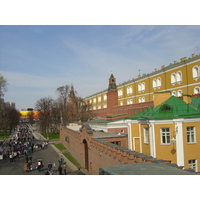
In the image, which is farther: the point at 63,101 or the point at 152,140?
the point at 63,101

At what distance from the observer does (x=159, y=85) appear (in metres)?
33.4

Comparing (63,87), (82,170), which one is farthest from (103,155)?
(63,87)

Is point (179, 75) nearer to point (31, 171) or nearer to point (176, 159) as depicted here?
point (176, 159)

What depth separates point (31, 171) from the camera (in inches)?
635

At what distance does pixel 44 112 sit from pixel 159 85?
24140 millimetres

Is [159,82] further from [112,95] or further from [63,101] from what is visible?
[63,101]

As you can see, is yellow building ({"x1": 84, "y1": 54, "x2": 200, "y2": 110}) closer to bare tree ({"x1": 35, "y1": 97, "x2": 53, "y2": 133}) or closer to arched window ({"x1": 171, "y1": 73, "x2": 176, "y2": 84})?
arched window ({"x1": 171, "y1": 73, "x2": 176, "y2": 84})

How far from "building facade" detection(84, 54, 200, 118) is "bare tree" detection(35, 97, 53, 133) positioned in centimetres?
1236

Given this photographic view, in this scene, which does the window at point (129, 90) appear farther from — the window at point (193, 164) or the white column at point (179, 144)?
the window at point (193, 164)

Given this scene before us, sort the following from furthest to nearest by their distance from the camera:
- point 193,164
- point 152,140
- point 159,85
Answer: point 159,85, point 152,140, point 193,164

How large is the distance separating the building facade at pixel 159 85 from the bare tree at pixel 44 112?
40.5 ft

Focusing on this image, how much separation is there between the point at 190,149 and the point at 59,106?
33.7 meters

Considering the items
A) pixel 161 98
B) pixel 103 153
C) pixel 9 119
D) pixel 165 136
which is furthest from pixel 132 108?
pixel 9 119

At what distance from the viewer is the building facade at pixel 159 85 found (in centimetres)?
2588
